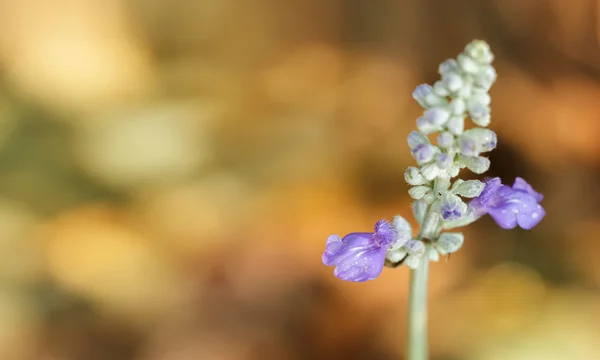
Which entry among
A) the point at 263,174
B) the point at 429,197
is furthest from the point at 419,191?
the point at 263,174

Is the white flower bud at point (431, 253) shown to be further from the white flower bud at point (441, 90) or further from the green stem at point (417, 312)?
the white flower bud at point (441, 90)

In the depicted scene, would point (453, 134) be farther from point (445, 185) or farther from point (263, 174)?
point (263, 174)

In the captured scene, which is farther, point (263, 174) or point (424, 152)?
point (263, 174)

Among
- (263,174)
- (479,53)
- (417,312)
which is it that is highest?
(263,174)

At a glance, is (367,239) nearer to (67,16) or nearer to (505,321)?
(505,321)

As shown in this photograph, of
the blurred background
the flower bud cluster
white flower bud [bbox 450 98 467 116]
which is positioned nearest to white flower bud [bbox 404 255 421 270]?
the flower bud cluster

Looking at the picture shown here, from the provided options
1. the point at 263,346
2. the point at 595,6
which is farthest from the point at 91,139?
the point at 595,6

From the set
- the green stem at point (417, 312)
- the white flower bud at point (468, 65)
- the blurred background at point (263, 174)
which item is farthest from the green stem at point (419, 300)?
the blurred background at point (263, 174)

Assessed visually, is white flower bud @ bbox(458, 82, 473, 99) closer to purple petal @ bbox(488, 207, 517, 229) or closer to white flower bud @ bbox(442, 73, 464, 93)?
white flower bud @ bbox(442, 73, 464, 93)
